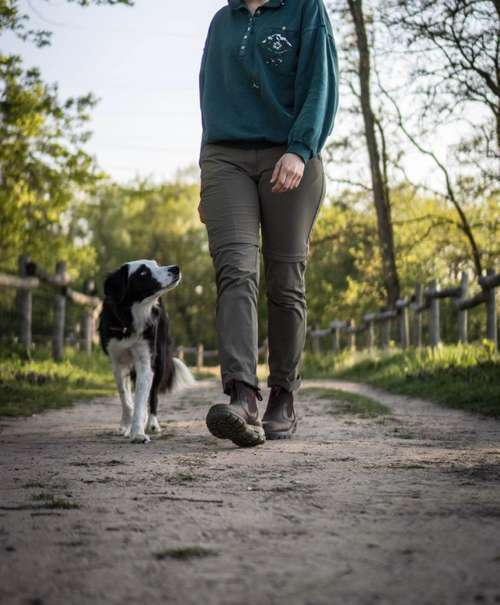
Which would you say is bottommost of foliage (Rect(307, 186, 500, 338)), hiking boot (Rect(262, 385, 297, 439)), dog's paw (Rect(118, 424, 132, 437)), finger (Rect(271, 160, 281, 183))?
dog's paw (Rect(118, 424, 132, 437))

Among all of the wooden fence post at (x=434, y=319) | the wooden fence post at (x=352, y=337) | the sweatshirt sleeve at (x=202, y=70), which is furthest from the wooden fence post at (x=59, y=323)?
the wooden fence post at (x=352, y=337)

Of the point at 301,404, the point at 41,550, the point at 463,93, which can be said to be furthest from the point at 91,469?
the point at 463,93

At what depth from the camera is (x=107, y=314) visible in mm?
5633

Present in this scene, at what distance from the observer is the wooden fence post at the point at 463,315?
1224 centimetres

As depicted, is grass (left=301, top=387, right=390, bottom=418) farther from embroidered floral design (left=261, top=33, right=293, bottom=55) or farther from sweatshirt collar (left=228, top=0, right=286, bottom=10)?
sweatshirt collar (left=228, top=0, right=286, bottom=10)

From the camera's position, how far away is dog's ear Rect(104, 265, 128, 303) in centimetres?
553

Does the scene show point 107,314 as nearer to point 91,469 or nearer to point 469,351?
point 91,469

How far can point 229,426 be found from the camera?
3904mm

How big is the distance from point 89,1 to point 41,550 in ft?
25.0

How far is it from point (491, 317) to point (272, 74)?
6.63m

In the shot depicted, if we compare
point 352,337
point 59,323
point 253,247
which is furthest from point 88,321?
point 253,247

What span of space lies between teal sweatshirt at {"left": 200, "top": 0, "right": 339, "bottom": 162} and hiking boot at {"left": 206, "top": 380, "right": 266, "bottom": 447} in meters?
1.31

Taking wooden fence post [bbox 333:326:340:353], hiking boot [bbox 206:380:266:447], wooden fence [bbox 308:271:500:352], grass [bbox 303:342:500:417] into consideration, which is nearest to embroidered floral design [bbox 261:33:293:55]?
hiking boot [bbox 206:380:266:447]

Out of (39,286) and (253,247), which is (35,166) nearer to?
(39,286)
